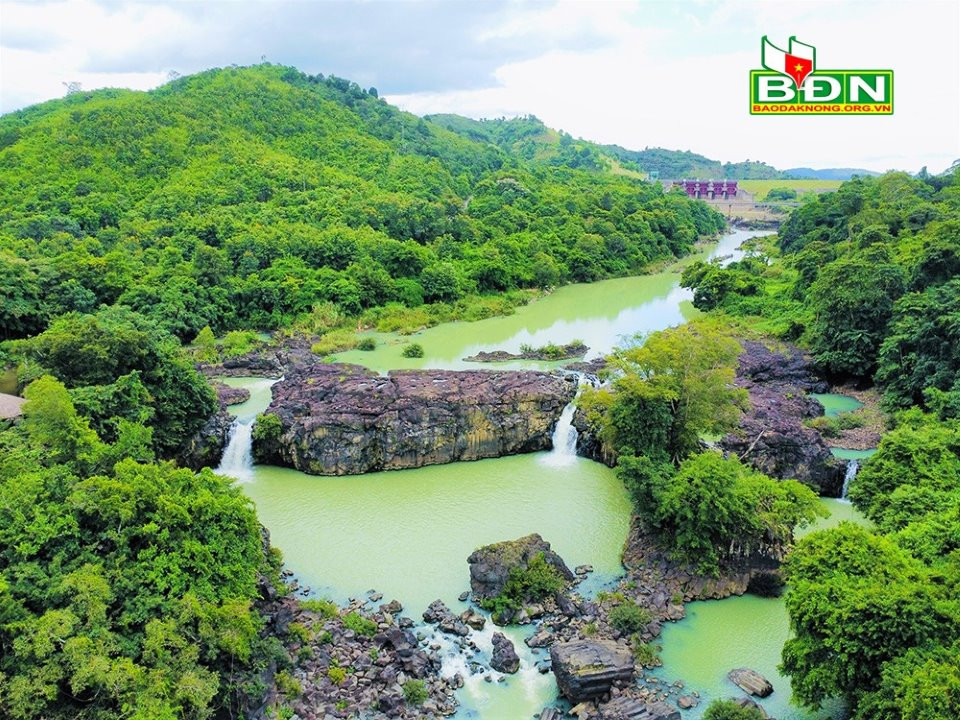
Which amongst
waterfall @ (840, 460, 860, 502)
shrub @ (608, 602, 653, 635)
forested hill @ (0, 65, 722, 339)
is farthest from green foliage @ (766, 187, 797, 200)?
shrub @ (608, 602, 653, 635)

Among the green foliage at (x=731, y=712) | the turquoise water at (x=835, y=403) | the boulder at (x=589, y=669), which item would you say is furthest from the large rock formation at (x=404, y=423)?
the green foliage at (x=731, y=712)

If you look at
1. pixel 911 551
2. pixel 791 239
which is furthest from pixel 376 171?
pixel 911 551

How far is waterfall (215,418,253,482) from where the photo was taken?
21.5 metres

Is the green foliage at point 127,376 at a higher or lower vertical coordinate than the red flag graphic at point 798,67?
lower

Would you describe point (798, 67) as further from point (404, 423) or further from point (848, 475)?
point (404, 423)

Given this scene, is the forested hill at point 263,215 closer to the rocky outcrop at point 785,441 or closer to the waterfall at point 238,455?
the waterfall at point 238,455

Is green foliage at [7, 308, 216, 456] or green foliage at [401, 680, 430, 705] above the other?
green foliage at [7, 308, 216, 456]

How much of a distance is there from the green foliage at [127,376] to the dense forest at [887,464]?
1664 centimetres

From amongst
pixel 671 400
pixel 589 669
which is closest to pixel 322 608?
pixel 589 669

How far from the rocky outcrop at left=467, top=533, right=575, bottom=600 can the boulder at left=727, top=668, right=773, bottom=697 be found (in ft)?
13.3

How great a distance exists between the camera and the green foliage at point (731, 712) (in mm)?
11203

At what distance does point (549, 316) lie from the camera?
138 ft

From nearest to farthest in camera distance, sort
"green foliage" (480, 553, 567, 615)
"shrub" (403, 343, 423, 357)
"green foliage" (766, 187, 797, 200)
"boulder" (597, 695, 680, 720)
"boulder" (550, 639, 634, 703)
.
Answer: "boulder" (597, 695, 680, 720)
"boulder" (550, 639, 634, 703)
"green foliage" (480, 553, 567, 615)
"shrub" (403, 343, 423, 357)
"green foliage" (766, 187, 797, 200)

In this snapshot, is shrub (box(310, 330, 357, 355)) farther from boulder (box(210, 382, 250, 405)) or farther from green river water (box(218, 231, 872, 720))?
green river water (box(218, 231, 872, 720))
